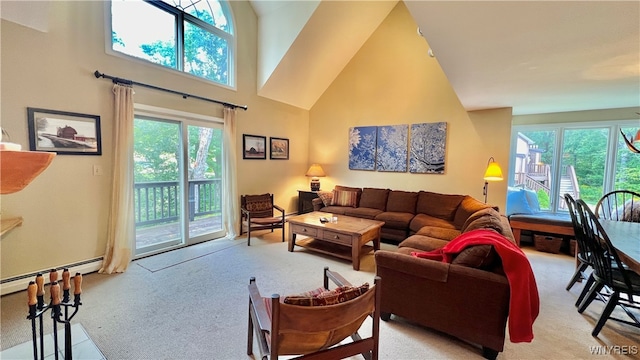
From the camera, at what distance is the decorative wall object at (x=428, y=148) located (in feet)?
15.4

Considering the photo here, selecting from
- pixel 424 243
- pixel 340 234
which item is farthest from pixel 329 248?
pixel 424 243

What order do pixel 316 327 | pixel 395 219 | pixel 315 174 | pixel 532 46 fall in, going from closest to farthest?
pixel 316 327, pixel 532 46, pixel 395 219, pixel 315 174

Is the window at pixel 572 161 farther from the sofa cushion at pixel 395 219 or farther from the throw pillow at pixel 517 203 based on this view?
Result: the sofa cushion at pixel 395 219

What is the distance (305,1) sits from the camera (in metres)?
4.15

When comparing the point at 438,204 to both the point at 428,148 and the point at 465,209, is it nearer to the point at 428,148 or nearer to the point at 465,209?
the point at 465,209

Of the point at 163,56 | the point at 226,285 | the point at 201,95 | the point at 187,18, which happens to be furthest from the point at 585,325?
the point at 187,18

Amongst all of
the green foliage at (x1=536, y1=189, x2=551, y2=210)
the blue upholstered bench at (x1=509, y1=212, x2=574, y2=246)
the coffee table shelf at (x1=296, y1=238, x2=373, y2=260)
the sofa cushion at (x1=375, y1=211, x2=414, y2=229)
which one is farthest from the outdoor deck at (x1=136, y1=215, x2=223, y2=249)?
the green foliage at (x1=536, y1=189, x2=551, y2=210)

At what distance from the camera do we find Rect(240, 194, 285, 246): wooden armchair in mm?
4242

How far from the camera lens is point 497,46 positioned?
235 centimetres

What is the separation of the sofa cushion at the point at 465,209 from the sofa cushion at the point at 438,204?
11 centimetres

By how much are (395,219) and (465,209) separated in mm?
1020

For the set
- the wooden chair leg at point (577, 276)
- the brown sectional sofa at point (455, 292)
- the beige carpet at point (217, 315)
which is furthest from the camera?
the wooden chair leg at point (577, 276)

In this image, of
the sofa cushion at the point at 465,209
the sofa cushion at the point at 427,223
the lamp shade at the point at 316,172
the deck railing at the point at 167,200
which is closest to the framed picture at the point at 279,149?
the lamp shade at the point at 316,172

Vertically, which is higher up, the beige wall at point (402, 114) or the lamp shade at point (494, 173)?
the beige wall at point (402, 114)
